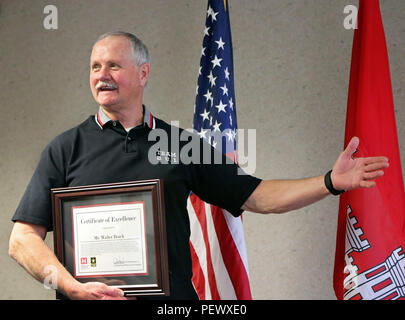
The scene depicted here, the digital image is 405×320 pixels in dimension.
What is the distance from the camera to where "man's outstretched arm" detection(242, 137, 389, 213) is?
1417mm

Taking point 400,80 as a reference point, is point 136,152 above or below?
below

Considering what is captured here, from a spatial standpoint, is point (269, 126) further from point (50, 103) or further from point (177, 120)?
point (50, 103)

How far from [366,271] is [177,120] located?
1385 mm

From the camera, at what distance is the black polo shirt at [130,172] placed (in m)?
1.45

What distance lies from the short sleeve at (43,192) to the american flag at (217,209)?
0.85 m

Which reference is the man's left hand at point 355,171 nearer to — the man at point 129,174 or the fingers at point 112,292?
the man at point 129,174

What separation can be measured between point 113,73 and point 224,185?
53 centimetres

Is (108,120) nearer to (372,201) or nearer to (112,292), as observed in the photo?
(112,292)
